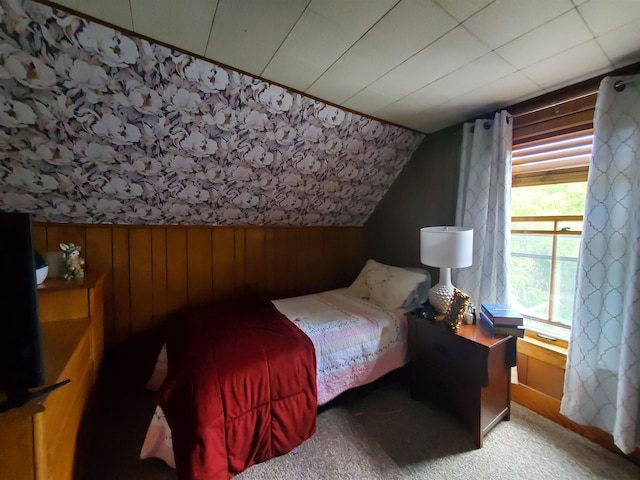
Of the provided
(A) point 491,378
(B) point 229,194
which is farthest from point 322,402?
(B) point 229,194

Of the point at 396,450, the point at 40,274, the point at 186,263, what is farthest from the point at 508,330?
the point at 40,274

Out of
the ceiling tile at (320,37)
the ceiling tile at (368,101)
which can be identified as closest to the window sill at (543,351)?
the ceiling tile at (368,101)

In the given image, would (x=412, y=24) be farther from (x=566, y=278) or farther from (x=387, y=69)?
(x=566, y=278)

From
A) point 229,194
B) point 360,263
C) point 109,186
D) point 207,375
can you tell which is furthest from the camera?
point 360,263

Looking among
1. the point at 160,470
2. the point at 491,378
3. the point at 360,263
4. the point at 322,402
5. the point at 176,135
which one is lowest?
the point at 160,470

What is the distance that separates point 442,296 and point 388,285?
487 millimetres

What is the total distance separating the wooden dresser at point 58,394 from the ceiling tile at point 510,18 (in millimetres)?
2025

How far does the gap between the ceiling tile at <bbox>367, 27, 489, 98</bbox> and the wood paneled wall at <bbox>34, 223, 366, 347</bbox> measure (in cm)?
171

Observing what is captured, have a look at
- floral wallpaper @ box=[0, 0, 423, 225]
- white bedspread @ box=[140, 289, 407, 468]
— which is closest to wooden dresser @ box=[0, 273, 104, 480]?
white bedspread @ box=[140, 289, 407, 468]

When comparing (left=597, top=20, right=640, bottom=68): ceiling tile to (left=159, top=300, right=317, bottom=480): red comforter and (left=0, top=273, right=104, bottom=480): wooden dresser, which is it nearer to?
(left=159, top=300, right=317, bottom=480): red comforter

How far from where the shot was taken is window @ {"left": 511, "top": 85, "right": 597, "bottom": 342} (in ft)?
5.65

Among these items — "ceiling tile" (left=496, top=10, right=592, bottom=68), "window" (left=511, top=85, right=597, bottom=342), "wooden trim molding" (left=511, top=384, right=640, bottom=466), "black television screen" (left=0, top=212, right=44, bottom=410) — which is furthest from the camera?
"window" (left=511, top=85, right=597, bottom=342)

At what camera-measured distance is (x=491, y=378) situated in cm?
157

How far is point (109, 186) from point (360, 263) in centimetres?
260
